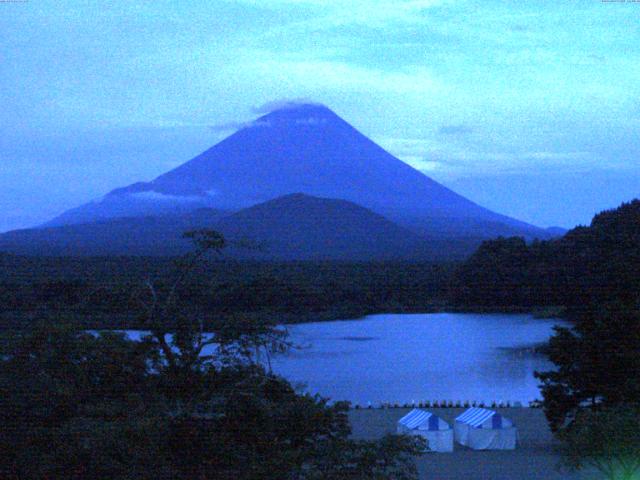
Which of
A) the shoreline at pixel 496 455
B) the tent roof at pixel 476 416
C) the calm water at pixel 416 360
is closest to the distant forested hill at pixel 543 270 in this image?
the calm water at pixel 416 360

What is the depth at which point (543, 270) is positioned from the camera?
339 inches

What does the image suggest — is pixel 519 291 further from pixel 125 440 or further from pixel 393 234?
pixel 125 440

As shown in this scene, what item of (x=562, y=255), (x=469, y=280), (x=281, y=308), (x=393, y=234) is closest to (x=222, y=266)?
(x=281, y=308)

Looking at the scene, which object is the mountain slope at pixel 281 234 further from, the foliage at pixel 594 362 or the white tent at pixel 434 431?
the foliage at pixel 594 362

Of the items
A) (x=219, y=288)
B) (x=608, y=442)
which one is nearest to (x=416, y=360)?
(x=219, y=288)

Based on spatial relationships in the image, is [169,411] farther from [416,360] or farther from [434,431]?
[416,360]

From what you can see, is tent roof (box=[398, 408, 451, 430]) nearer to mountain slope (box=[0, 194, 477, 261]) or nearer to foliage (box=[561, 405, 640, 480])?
foliage (box=[561, 405, 640, 480])

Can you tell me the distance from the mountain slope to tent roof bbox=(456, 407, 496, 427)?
2661 millimetres

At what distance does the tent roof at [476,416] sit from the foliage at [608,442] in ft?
4.50

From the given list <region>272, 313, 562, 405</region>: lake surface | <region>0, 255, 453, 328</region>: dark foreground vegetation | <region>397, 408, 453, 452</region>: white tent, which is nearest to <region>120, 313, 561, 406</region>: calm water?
<region>272, 313, 562, 405</region>: lake surface

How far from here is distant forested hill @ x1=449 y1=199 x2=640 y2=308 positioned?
312 inches

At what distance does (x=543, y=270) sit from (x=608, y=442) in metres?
5.86

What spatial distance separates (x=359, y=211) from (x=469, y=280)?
350 cm

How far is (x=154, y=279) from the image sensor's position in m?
2.72
